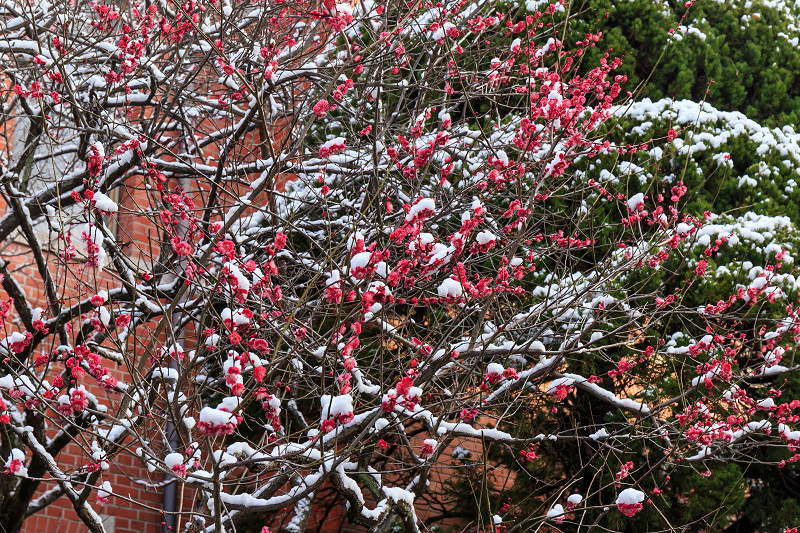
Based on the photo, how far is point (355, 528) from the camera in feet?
24.8

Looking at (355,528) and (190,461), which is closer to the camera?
(190,461)

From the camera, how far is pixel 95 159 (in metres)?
3.91

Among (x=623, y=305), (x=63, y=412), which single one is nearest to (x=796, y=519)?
(x=623, y=305)

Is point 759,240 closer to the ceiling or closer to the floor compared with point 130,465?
closer to the ceiling

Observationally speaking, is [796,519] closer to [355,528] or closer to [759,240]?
[759,240]

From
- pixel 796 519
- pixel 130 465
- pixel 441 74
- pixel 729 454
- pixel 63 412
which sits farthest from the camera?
pixel 130 465

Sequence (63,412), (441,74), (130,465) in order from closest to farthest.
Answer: (63,412)
(441,74)
(130,465)

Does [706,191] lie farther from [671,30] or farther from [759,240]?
[671,30]

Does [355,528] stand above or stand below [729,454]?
below

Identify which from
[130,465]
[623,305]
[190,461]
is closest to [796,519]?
[623,305]

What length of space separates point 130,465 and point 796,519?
215 inches

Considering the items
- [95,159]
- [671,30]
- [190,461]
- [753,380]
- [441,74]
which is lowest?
[190,461]

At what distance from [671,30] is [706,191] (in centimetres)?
196

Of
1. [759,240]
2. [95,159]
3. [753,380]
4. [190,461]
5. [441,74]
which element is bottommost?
[190,461]
